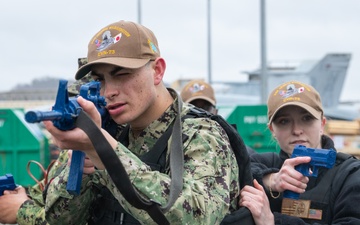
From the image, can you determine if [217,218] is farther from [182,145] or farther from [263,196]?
[263,196]

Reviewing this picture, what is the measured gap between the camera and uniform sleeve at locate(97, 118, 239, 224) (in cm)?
197

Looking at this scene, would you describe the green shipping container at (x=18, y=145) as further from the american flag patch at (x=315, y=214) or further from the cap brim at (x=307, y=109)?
the american flag patch at (x=315, y=214)

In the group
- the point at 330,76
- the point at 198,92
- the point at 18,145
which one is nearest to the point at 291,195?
the point at 198,92

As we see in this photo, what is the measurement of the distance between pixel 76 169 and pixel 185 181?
0.39 metres

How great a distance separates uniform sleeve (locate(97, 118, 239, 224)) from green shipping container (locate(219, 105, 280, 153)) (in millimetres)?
8875

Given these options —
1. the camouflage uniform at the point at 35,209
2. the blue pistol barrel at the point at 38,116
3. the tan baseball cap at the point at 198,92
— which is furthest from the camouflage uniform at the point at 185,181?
the tan baseball cap at the point at 198,92

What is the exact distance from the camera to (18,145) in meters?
10.9

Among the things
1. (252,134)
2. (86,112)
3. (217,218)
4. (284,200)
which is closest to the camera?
(86,112)

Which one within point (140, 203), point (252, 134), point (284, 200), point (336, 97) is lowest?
point (336, 97)

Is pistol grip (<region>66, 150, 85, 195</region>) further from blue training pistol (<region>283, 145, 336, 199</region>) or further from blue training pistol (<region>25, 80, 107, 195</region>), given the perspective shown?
blue training pistol (<region>283, 145, 336, 199</region>)

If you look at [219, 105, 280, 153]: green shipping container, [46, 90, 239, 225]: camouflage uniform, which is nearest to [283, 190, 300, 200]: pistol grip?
[46, 90, 239, 225]: camouflage uniform

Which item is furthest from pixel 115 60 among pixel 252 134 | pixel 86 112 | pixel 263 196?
pixel 252 134

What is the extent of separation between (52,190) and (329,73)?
39.1 metres

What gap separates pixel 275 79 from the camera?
3869cm
